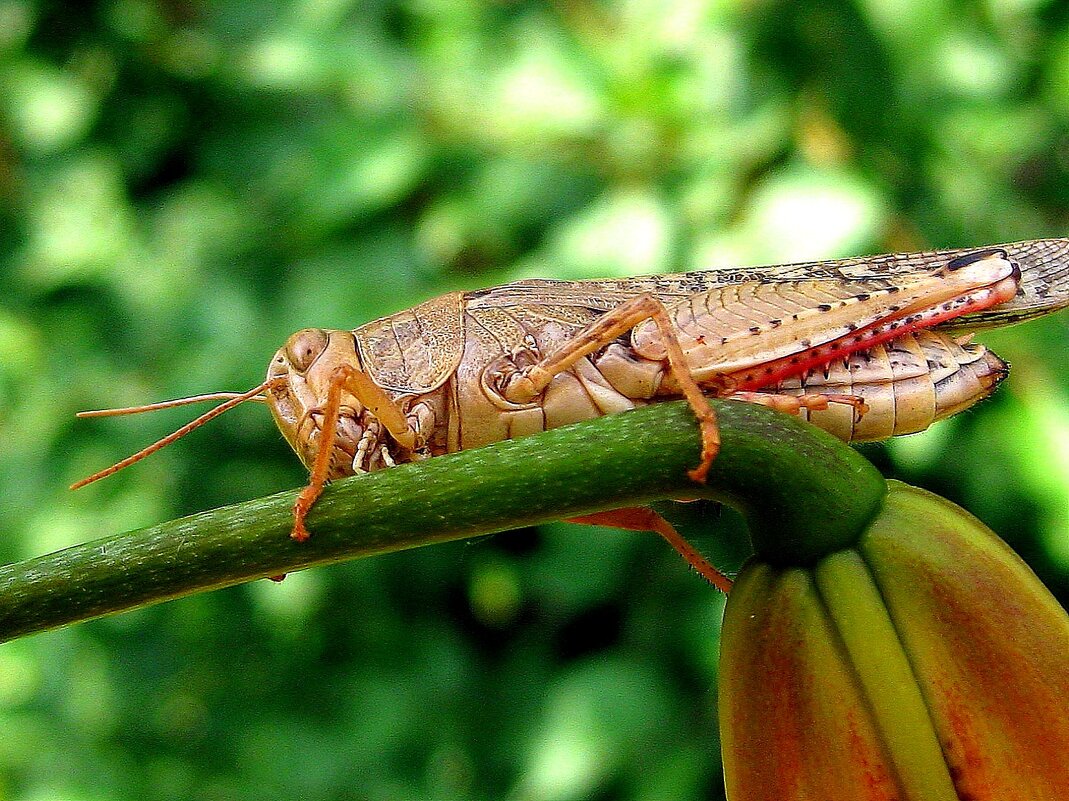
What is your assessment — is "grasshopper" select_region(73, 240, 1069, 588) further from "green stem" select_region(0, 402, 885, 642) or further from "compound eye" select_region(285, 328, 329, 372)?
"green stem" select_region(0, 402, 885, 642)

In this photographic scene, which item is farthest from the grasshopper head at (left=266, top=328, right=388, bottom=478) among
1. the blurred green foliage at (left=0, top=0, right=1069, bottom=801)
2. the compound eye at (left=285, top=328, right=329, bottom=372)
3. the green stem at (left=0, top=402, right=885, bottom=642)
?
the blurred green foliage at (left=0, top=0, right=1069, bottom=801)

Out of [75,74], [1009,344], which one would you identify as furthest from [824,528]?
[75,74]

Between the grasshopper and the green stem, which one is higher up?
the green stem

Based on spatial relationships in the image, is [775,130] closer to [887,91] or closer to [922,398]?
[887,91]

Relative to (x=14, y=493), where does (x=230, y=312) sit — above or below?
above

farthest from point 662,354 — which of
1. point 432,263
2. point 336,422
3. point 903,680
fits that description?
point 432,263

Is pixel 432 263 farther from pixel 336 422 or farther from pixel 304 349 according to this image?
pixel 336 422

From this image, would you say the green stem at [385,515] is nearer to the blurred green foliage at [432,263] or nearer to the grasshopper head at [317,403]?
the grasshopper head at [317,403]

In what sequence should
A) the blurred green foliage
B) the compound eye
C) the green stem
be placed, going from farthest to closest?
the blurred green foliage → the compound eye → the green stem
